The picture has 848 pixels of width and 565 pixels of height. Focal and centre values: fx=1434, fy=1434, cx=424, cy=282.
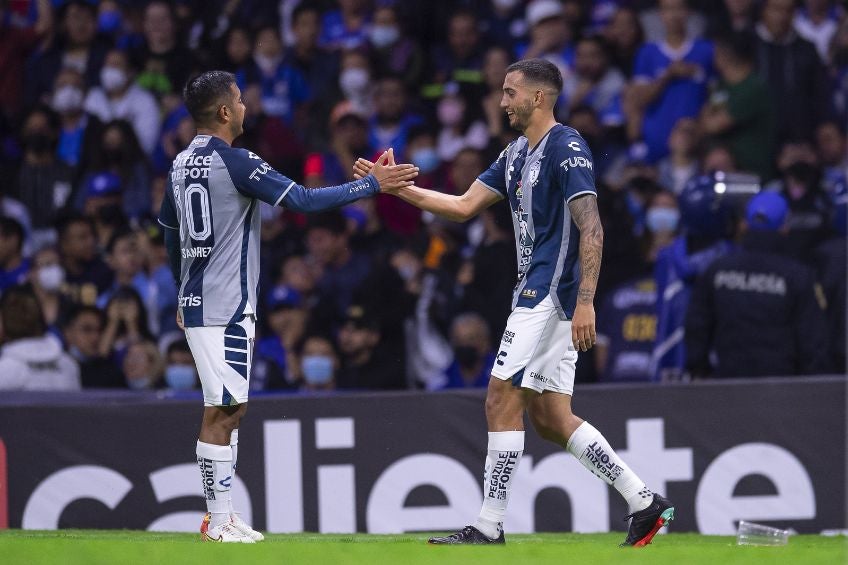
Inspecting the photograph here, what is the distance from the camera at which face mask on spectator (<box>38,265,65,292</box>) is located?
12.6m

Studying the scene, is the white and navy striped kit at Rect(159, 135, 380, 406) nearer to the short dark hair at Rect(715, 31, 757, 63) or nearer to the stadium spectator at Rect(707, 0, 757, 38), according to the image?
the short dark hair at Rect(715, 31, 757, 63)

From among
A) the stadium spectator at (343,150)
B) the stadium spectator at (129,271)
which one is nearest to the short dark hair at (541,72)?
the stadium spectator at (343,150)

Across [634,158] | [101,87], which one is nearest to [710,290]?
[634,158]

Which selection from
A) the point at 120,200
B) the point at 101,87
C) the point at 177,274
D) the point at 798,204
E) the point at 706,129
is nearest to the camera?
the point at 177,274

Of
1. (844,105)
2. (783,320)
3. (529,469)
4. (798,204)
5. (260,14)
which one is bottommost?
(529,469)

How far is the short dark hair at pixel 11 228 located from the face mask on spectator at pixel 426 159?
3.53 metres

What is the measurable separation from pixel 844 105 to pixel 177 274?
7.01 m

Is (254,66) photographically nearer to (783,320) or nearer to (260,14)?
(260,14)

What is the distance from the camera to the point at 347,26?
1424 centimetres

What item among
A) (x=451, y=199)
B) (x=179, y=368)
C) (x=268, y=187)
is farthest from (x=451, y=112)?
(x=268, y=187)

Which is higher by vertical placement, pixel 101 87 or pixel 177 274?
pixel 101 87

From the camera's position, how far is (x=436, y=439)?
9.61m

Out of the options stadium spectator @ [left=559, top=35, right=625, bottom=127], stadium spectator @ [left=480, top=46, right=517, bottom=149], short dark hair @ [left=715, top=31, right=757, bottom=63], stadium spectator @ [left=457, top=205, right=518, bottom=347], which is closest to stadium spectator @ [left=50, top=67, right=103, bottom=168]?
stadium spectator @ [left=480, top=46, right=517, bottom=149]

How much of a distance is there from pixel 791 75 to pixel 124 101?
21.0 ft
